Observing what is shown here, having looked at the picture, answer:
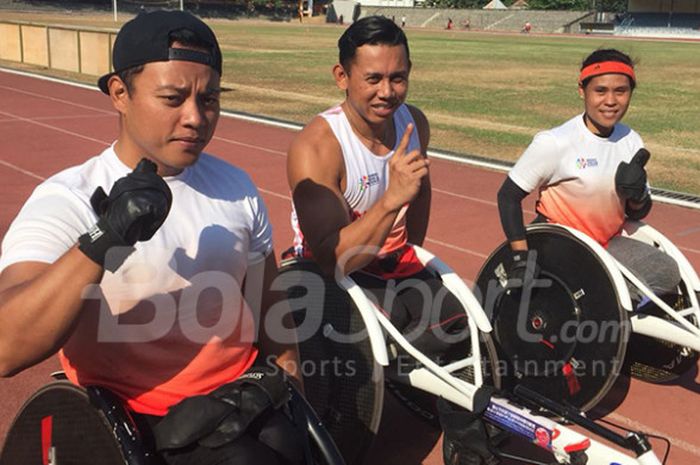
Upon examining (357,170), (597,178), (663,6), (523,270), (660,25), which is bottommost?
(523,270)

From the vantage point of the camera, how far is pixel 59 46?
21.1 metres

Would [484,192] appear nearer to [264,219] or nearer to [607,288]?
[607,288]

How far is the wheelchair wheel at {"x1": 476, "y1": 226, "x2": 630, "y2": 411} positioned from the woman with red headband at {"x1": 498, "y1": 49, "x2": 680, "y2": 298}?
11 centimetres

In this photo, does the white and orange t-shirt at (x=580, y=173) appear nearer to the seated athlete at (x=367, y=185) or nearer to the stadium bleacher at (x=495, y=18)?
the seated athlete at (x=367, y=185)

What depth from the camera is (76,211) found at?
193 cm

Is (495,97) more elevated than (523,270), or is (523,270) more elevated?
(523,270)

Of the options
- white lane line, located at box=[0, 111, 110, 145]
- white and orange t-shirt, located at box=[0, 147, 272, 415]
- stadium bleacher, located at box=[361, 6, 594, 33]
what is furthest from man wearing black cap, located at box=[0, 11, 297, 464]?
stadium bleacher, located at box=[361, 6, 594, 33]

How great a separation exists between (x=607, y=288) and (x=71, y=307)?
2.54m

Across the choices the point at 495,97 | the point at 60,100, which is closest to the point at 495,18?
the point at 495,97

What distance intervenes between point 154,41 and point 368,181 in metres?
1.39

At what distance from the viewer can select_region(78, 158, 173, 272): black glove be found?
1613 mm

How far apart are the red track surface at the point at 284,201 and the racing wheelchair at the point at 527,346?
1.32 feet

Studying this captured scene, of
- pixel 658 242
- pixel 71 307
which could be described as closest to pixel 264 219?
pixel 71 307

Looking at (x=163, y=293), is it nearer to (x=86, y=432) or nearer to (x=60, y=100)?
(x=86, y=432)
